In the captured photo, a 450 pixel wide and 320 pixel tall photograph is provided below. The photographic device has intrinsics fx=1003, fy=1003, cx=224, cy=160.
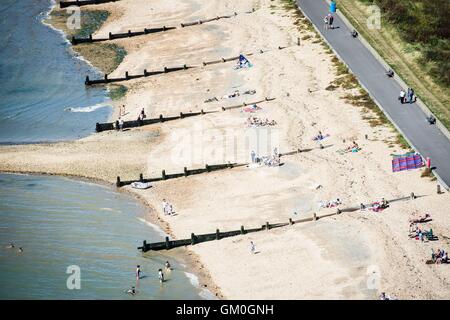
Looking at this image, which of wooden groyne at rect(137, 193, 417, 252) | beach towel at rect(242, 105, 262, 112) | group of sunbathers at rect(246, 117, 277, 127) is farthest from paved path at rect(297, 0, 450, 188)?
wooden groyne at rect(137, 193, 417, 252)

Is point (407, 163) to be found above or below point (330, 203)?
above

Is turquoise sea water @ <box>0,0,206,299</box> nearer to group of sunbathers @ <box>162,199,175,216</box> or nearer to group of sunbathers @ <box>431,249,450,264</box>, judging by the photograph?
group of sunbathers @ <box>162,199,175,216</box>

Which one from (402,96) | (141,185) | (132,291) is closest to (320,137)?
(402,96)

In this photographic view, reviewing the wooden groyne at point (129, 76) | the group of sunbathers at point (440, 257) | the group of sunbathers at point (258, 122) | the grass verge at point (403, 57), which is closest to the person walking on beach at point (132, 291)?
the group of sunbathers at point (440, 257)

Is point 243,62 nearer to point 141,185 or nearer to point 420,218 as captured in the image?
point 141,185

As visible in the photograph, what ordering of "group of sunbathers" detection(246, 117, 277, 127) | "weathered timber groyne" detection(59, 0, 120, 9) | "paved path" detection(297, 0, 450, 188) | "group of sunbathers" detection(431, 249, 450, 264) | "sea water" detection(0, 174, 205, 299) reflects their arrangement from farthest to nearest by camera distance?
"weathered timber groyne" detection(59, 0, 120, 9) < "group of sunbathers" detection(246, 117, 277, 127) < "paved path" detection(297, 0, 450, 188) < "sea water" detection(0, 174, 205, 299) < "group of sunbathers" detection(431, 249, 450, 264)

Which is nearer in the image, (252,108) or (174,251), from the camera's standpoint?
(174,251)
